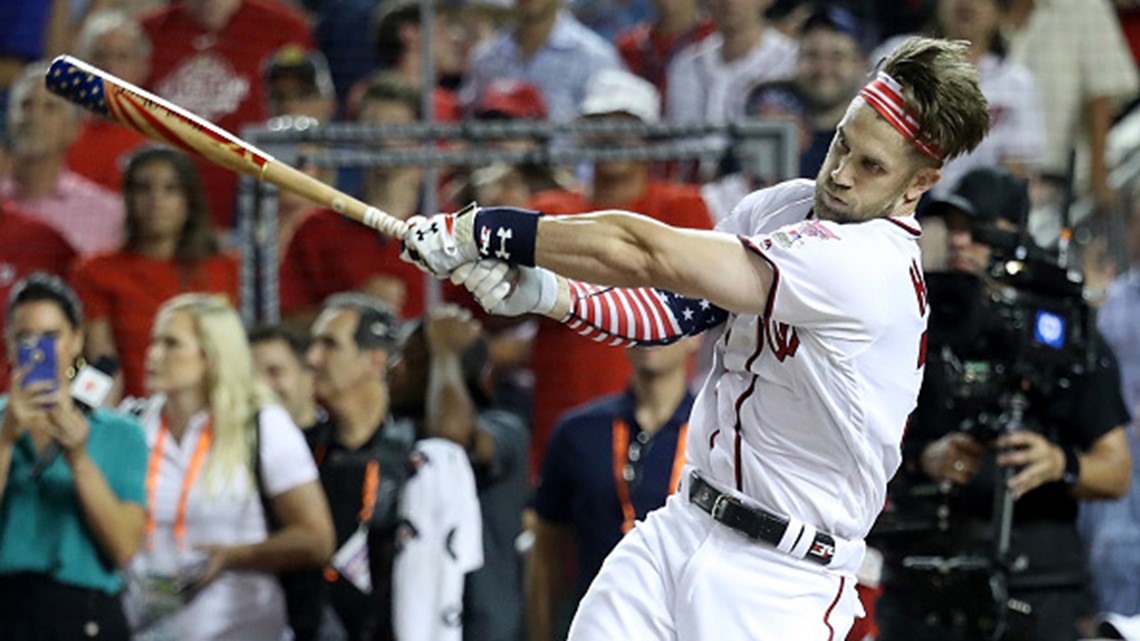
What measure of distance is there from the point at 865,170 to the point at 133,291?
411cm

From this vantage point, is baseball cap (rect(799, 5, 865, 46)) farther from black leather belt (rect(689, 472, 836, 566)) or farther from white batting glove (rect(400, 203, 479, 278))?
white batting glove (rect(400, 203, 479, 278))

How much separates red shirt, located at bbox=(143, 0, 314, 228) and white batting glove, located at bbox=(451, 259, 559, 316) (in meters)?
Answer: 4.69

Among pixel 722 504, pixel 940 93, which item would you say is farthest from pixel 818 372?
pixel 940 93

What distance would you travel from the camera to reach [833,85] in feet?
27.4

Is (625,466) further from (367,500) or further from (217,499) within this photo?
(217,499)

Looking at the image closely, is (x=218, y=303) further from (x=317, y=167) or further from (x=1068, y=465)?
(x=1068, y=465)

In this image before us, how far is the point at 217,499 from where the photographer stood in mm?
6805

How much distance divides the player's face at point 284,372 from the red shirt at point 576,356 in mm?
887

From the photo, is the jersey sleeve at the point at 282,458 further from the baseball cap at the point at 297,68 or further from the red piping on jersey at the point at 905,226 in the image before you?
the red piping on jersey at the point at 905,226

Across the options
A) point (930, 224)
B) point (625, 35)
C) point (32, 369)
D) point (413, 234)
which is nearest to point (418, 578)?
point (32, 369)

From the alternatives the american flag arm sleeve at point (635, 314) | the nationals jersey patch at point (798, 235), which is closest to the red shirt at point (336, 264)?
the american flag arm sleeve at point (635, 314)

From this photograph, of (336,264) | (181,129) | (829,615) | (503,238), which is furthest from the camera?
(336,264)

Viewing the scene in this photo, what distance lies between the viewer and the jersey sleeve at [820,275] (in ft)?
13.5

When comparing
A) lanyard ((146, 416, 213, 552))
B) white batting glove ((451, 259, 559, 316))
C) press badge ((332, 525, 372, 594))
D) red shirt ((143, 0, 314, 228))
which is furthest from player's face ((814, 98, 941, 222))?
red shirt ((143, 0, 314, 228))
